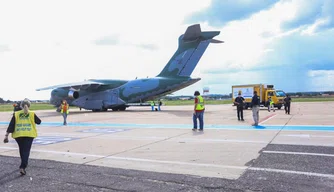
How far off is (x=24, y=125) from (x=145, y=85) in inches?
943

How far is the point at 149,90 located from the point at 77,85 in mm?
7607

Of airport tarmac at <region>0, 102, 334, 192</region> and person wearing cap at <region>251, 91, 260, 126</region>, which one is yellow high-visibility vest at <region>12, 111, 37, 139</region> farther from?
person wearing cap at <region>251, 91, 260, 126</region>

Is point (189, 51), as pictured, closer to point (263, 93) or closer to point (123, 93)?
point (123, 93)

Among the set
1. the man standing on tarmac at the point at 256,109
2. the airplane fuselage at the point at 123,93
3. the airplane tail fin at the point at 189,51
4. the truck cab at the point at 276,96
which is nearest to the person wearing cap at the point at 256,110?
the man standing on tarmac at the point at 256,109

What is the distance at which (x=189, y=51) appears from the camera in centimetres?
2825

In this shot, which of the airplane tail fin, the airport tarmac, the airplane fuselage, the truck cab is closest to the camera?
the airport tarmac

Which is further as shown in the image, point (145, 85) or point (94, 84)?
point (94, 84)

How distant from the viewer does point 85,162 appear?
24.9 feet

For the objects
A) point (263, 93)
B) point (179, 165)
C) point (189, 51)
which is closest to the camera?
point (179, 165)

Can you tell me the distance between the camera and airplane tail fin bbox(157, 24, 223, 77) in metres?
27.1

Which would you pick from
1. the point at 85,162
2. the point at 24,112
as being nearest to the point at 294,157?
the point at 85,162

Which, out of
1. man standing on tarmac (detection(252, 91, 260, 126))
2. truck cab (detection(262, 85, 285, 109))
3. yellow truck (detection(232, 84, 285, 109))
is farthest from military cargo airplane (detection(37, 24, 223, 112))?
man standing on tarmac (detection(252, 91, 260, 126))

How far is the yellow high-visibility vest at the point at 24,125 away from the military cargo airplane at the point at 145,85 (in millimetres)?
21188

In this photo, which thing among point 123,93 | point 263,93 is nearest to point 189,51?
point 123,93
